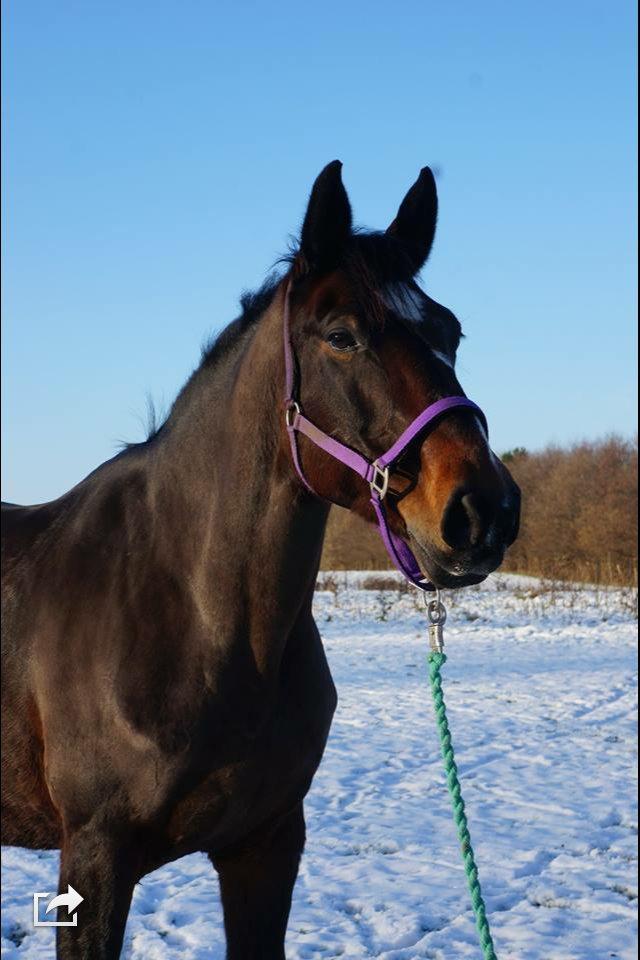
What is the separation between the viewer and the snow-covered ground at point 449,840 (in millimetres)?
4559

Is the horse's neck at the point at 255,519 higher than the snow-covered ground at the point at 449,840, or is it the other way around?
the horse's neck at the point at 255,519

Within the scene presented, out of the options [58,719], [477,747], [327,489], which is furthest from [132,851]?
[477,747]

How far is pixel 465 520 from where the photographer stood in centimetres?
204

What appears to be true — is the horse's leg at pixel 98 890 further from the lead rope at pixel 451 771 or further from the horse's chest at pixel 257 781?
the lead rope at pixel 451 771

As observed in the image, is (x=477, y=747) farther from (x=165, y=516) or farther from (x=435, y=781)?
(x=165, y=516)

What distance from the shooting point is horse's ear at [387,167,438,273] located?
9.08ft

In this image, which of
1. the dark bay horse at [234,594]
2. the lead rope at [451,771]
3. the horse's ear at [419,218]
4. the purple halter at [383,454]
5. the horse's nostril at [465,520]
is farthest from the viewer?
the horse's ear at [419,218]

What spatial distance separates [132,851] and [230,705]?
496 millimetres

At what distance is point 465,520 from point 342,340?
0.64m

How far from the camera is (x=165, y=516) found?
2.83m

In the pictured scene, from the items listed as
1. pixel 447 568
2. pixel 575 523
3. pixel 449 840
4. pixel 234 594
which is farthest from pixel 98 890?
pixel 575 523

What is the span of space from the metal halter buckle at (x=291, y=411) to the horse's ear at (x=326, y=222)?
40 cm

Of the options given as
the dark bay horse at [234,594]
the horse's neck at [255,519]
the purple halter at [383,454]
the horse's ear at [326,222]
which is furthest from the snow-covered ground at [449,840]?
the horse's ear at [326,222]

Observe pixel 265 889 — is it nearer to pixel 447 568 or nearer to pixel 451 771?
pixel 451 771
